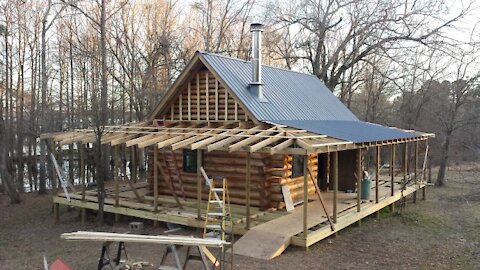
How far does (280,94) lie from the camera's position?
14.6 m

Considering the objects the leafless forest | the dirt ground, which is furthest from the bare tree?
the dirt ground

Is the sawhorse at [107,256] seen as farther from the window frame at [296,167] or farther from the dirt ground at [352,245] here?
the window frame at [296,167]

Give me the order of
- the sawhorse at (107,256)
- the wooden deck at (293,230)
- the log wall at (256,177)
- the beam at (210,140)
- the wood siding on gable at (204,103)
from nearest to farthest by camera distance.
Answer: the sawhorse at (107,256)
the wooden deck at (293,230)
the beam at (210,140)
the log wall at (256,177)
the wood siding on gable at (204,103)

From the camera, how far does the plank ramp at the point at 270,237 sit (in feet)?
29.7

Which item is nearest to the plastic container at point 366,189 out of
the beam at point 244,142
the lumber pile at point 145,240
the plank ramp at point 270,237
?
the plank ramp at point 270,237

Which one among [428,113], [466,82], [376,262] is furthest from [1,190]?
[428,113]

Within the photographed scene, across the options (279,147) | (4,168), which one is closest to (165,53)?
(4,168)

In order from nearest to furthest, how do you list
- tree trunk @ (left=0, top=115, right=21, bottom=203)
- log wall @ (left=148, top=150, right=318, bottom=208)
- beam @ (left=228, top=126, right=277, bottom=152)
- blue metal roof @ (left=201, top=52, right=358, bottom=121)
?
beam @ (left=228, top=126, right=277, bottom=152)
log wall @ (left=148, top=150, right=318, bottom=208)
blue metal roof @ (left=201, top=52, right=358, bottom=121)
tree trunk @ (left=0, top=115, right=21, bottom=203)

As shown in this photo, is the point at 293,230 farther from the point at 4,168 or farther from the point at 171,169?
the point at 4,168

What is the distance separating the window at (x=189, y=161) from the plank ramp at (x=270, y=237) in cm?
386

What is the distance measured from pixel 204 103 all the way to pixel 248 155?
13.7 ft

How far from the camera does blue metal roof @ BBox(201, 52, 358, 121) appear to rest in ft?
42.1

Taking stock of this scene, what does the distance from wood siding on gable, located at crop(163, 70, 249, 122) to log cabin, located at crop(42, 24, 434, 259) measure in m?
0.03

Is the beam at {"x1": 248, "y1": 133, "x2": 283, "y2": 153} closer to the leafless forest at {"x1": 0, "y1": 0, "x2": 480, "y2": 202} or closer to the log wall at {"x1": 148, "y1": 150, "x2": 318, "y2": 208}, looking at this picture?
the log wall at {"x1": 148, "y1": 150, "x2": 318, "y2": 208}
